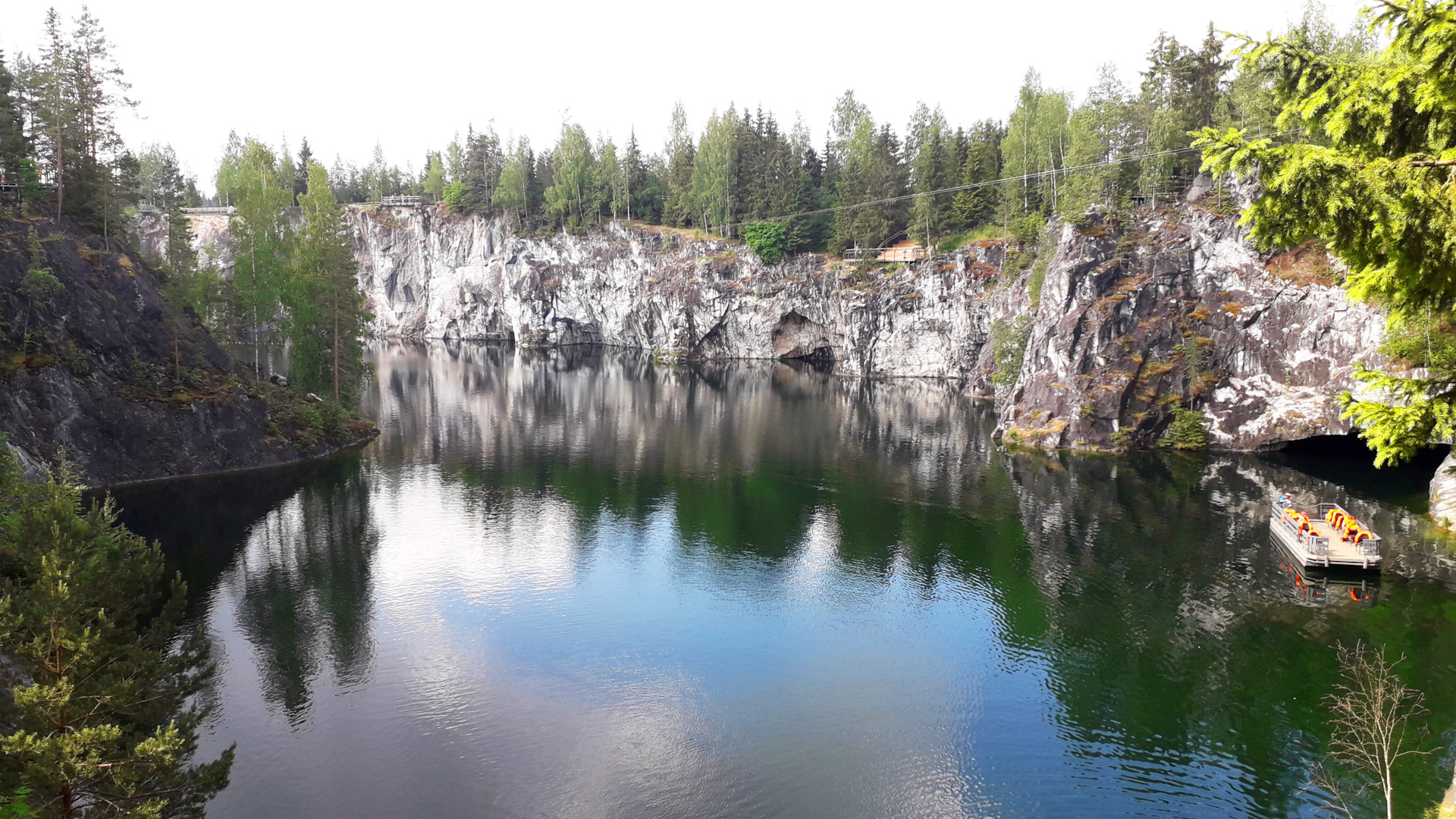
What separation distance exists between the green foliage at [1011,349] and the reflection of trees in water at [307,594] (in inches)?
2140

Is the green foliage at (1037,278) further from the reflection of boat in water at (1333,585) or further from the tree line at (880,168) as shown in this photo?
the reflection of boat in water at (1333,585)

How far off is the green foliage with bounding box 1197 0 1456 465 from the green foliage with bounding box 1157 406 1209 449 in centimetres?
4871

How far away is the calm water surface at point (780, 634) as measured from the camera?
19922 mm

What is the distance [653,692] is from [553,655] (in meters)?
4.25

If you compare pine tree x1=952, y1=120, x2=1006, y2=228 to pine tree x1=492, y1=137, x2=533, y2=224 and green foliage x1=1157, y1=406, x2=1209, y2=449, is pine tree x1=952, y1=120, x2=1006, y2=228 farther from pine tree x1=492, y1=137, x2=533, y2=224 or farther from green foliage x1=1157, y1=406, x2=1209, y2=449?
pine tree x1=492, y1=137, x2=533, y2=224

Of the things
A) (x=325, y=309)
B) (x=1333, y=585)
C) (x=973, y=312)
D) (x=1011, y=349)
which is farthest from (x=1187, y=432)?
(x=325, y=309)

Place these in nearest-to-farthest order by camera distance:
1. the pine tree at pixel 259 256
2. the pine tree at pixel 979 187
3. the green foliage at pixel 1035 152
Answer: the pine tree at pixel 259 256, the green foliage at pixel 1035 152, the pine tree at pixel 979 187

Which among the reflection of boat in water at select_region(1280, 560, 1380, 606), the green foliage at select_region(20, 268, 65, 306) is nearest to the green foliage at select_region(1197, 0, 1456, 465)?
the reflection of boat in water at select_region(1280, 560, 1380, 606)

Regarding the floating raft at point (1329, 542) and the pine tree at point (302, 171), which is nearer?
the floating raft at point (1329, 542)

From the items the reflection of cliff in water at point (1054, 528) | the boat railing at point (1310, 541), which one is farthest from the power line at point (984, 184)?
the boat railing at point (1310, 541)

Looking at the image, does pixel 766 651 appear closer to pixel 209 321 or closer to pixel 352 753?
pixel 352 753

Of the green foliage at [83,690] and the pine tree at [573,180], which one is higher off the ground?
the pine tree at [573,180]

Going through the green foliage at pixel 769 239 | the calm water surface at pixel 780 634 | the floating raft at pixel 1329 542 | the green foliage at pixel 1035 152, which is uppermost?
the green foliage at pixel 1035 152

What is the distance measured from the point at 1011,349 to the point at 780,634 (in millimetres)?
50984
